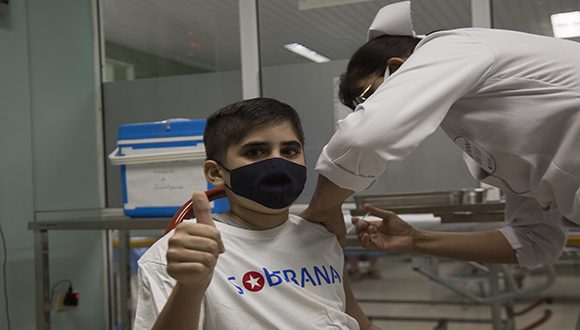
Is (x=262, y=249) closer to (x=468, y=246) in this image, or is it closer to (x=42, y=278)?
(x=468, y=246)

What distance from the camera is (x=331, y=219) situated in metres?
1.29

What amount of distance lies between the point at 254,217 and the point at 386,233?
0.40 meters

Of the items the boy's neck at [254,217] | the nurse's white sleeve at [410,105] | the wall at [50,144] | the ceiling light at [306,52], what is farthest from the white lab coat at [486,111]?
the wall at [50,144]

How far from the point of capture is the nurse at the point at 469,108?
972 millimetres

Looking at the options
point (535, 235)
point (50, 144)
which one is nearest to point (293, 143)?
point (535, 235)

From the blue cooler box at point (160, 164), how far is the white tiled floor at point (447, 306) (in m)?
2.20

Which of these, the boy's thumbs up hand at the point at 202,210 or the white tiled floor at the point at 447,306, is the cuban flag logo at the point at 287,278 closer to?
the boy's thumbs up hand at the point at 202,210

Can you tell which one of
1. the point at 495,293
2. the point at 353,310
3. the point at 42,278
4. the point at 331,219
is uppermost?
the point at 331,219

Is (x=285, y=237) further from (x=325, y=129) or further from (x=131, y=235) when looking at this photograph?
(x=131, y=235)

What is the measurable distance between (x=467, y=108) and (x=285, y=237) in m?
0.46

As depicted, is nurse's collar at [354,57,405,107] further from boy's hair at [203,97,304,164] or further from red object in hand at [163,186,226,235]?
red object in hand at [163,186,226,235]

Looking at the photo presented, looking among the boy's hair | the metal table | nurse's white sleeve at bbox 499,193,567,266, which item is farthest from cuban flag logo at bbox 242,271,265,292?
the metal table

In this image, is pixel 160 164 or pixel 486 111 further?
pixel 160 164

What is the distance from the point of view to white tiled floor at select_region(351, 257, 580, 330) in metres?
4.11
